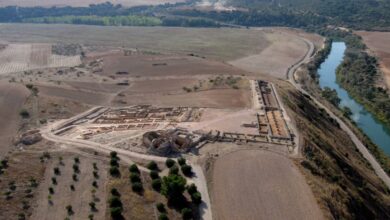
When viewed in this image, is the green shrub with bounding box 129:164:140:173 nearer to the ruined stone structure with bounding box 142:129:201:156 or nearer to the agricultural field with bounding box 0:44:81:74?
the ruined stone structure with bounding box 142:129:201:156

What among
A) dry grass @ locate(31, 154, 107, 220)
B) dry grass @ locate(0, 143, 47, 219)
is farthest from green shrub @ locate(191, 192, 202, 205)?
dry grass @ locate(0, 143, 47, 219)

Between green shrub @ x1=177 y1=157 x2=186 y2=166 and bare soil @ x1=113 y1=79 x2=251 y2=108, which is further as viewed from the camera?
bare soil @ x1=113 y1=79 x2=251 y2=108

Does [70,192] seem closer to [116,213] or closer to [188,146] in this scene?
[116,213]

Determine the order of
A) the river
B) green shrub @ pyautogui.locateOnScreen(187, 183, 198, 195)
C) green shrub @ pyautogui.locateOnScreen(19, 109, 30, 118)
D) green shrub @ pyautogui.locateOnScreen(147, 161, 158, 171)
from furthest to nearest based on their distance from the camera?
the river
green shrub @ pyautogui.locateOnScreen(19, 109, 30, 118)
green shrub @ pyautogui.locateOnScreen(147, 161, 158, 171)
green shrub @ pyautogui.locateOnScreen(187, 183, 198, 195)

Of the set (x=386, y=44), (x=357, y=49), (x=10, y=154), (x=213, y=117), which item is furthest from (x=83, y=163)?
(x=386, y=44)

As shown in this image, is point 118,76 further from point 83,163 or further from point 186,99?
point 83,163

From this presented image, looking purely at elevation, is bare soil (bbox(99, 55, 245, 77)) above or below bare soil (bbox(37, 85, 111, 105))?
above

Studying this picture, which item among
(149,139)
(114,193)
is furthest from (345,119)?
(114,193)
